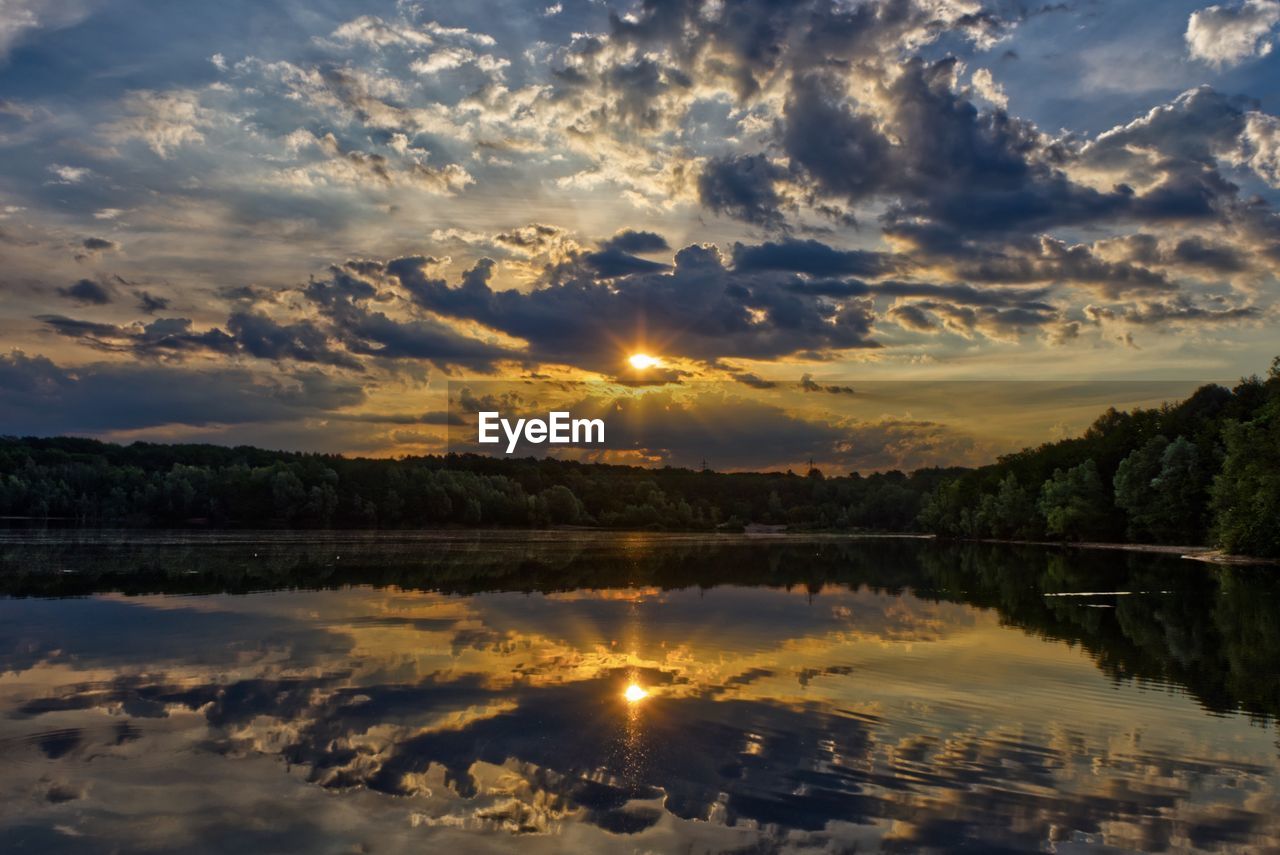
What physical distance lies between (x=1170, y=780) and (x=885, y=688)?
252 inches

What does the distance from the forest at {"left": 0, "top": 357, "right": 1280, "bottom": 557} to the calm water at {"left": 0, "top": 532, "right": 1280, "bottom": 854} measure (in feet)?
138

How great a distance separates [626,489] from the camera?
19900 cm

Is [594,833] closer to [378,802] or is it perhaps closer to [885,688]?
[378,802]

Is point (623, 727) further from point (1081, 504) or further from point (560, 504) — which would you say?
point (560, 504)

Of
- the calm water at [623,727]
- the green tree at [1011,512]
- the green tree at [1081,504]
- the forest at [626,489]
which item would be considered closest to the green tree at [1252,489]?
the forest at [626,489]

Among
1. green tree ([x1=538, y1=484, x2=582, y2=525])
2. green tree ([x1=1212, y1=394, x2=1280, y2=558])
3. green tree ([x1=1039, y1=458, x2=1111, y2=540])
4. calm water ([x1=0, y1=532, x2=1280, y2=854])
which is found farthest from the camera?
green tree ([x1=538, y1=484, x2=582, y2=525])

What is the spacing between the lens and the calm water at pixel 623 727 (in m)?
10.2

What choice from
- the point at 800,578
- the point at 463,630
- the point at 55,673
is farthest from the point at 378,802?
the point at 800,578

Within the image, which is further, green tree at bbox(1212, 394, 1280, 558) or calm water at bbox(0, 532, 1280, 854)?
green tree at bbox(1212, 394, 1280, 558)

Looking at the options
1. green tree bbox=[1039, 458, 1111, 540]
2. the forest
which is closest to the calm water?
the forest

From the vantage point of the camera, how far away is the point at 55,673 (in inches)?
716

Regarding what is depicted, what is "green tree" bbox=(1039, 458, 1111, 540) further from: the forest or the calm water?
the calm water

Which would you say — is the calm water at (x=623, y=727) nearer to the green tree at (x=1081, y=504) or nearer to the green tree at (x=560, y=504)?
the green tree at (x=1081, y=504)

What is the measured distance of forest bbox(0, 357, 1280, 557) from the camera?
7150cm
